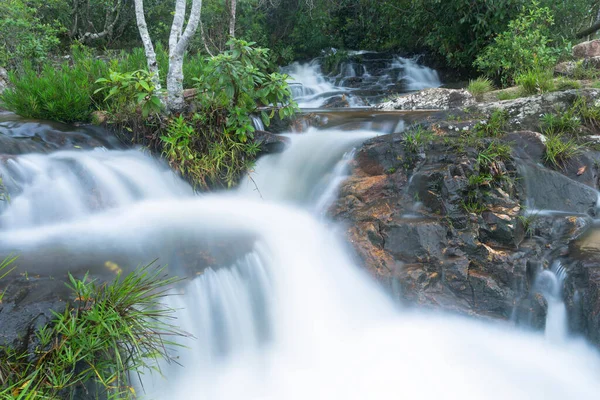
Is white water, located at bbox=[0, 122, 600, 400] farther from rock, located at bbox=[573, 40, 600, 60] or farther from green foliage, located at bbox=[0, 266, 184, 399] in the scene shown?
rock, located at bbox=[573, 40, 600, 60]

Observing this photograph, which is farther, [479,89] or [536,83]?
[479,89]

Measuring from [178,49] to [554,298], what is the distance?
478 centimetres

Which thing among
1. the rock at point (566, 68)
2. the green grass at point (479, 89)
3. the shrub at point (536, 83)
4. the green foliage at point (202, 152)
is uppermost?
the rock at point (566, 68)

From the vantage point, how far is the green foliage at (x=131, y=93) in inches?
176

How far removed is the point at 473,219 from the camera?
3791 millimetres

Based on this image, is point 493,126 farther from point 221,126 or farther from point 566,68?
point 566,68

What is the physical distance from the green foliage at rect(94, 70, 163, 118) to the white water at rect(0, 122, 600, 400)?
3.45ft

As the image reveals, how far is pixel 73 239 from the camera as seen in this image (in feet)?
11.9

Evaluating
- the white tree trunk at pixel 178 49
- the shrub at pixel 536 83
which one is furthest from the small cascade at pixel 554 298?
the white tree trunk at pixel 178 49

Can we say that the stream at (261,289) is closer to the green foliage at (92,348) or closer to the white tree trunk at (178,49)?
the green foliage at (92,348)

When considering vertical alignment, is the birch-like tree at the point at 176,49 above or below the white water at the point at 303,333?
above

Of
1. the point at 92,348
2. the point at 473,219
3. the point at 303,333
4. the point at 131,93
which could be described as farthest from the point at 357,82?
the point at 92,348

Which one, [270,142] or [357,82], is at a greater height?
[357,82]

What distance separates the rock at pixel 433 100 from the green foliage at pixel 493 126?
5.76 feet
